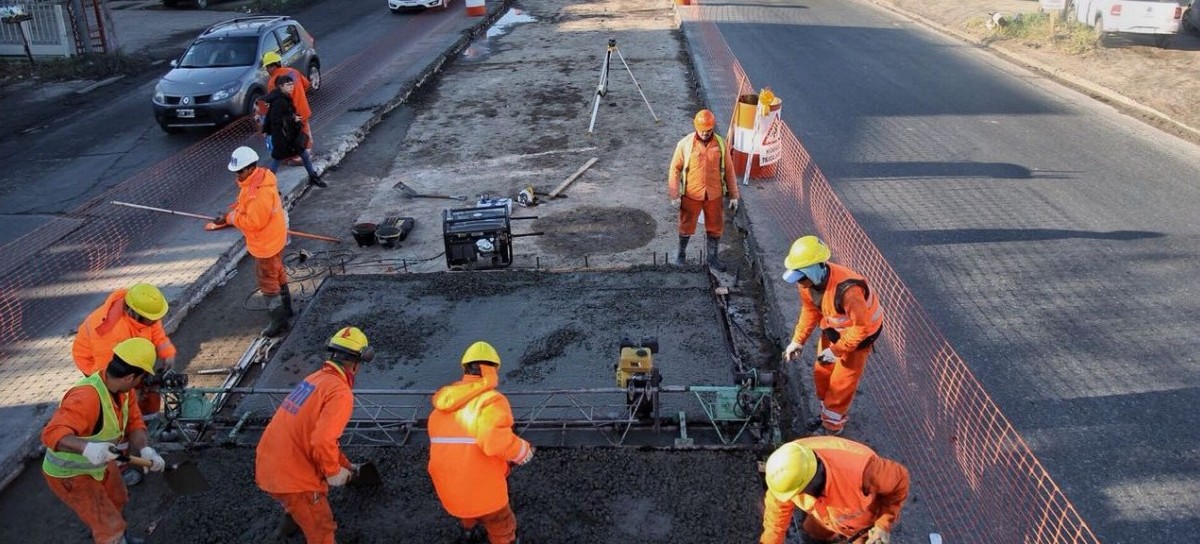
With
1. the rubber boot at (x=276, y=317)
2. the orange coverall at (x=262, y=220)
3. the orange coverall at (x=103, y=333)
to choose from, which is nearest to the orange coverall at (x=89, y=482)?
the orange coverall at (x=103, y=333)

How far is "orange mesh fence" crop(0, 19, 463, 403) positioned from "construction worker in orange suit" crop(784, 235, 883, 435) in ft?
21.8

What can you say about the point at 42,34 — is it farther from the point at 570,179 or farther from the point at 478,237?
the point at 478,237

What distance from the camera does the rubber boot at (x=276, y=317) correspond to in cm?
767

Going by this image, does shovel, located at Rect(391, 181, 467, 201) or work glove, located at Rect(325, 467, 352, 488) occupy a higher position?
work glove, located at Rect(325, 467, 352, 488)

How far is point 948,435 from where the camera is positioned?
20.0 ft

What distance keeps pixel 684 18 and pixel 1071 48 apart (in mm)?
10756

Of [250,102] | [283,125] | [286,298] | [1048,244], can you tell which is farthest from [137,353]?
[250,102]

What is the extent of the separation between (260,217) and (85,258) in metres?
3.99

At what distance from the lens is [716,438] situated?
19.7ft

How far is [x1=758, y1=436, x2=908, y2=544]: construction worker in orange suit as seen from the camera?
3.99 meters

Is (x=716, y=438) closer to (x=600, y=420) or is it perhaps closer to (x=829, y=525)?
(x=600, y=420)

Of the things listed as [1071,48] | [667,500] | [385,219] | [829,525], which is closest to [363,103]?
[385,219]

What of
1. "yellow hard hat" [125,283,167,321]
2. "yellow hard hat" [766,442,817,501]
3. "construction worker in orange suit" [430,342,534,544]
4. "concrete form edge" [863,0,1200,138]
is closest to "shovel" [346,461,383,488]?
"construction worker in orange suit" [430,342,534,544]

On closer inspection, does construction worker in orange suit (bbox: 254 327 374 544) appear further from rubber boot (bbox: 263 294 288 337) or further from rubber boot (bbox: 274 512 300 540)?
rubber boot (bbox: 263 294 288 337)
